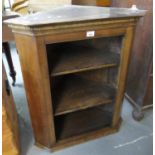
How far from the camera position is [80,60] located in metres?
1.19

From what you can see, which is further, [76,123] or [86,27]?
[76,123]

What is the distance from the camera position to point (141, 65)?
1514mm

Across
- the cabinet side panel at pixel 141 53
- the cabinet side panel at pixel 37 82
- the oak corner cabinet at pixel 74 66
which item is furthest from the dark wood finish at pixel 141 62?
the cabinet side panel at pixel 37 82

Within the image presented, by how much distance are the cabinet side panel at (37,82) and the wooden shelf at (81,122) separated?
151 millimetres

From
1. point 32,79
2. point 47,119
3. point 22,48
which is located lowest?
point 47,119

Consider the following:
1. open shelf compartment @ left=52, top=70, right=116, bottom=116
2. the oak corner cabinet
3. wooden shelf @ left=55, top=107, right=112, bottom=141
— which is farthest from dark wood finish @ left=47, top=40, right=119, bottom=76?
wooden shelf @ left=55, top=107, right=112, bottom=141

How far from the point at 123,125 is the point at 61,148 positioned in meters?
0.57

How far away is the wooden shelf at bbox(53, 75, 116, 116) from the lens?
1261 millimetres

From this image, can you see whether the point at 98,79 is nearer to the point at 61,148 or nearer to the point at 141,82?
the point at 141,82

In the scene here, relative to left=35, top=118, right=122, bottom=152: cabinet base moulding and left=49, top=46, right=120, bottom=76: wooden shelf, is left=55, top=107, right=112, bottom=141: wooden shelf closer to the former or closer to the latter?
left=35, top=118, right=122, bottom=152: cabinet base moulding

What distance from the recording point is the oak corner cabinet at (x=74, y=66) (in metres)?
0.93

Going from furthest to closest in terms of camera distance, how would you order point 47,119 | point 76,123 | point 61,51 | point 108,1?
point 108,1
point 76,123
point 61,51
point 47,119

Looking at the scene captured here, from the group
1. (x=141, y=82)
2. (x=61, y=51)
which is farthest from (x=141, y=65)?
(x=61, y=51)

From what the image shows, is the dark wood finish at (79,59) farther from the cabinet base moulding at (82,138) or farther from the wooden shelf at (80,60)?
the cabinet base moulding at (82,138)
